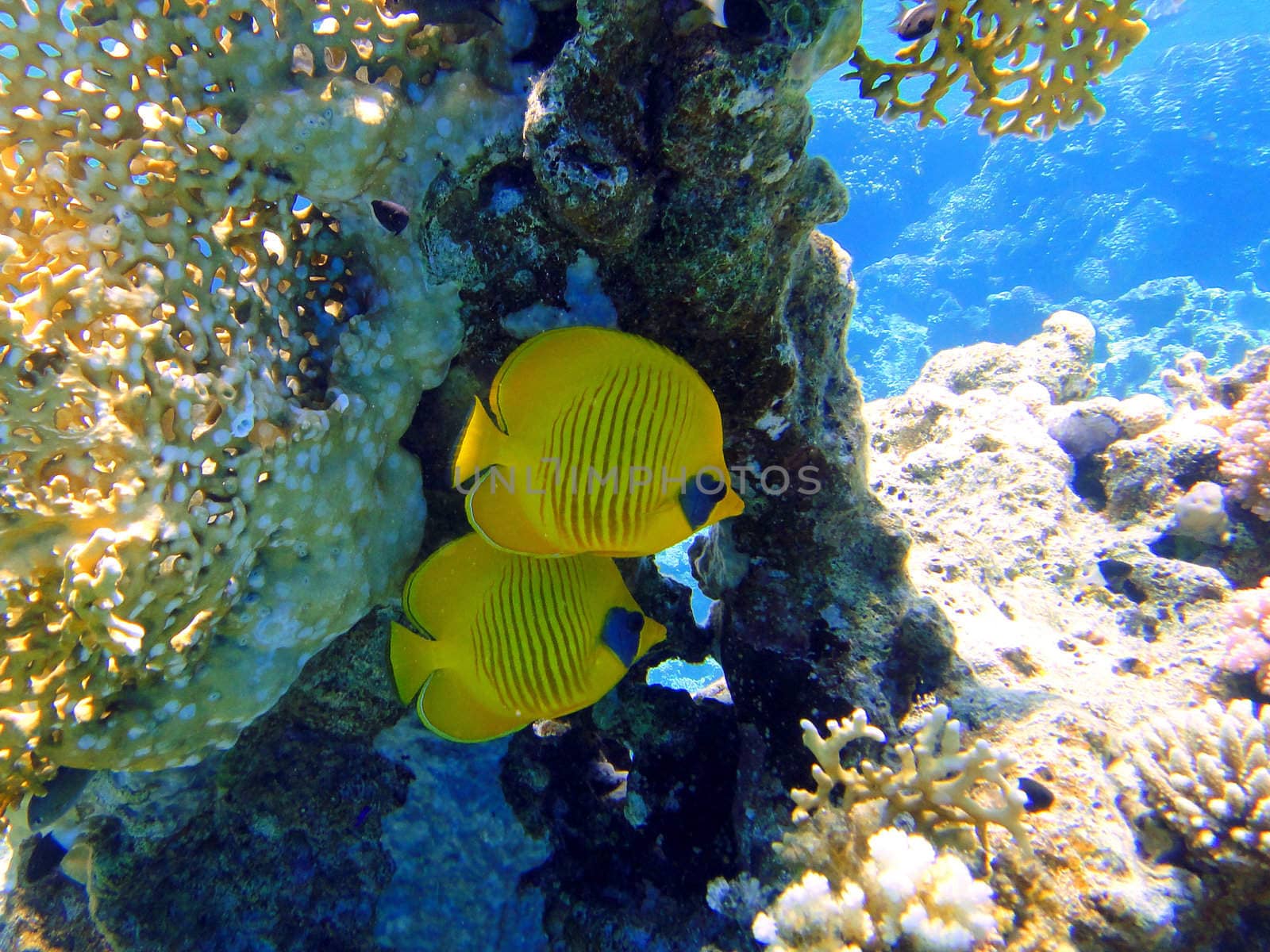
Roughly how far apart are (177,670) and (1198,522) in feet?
15.9

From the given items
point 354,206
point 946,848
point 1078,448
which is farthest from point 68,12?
point 1078,448

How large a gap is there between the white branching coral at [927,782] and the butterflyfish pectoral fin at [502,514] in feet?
3.76

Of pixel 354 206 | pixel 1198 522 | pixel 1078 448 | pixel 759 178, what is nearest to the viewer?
pixel 759 178

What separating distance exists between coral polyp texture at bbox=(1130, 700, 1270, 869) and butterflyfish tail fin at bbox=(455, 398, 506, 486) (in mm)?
2412

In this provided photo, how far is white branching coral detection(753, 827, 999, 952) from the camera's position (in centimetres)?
166

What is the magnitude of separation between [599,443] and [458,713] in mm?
908

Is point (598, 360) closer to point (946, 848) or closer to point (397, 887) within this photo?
point (946, 848)

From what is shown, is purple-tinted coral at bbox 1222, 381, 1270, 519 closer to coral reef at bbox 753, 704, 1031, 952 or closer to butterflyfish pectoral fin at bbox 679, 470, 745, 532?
coral reef at bbox 753, 704, 1031, 952

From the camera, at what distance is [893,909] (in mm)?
1729

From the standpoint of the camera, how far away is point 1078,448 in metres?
4.82

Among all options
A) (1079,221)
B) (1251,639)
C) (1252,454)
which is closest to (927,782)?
(1251,639)

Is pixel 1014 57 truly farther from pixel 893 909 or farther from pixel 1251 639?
pixel 893 909

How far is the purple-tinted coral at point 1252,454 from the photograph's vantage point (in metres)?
3.54

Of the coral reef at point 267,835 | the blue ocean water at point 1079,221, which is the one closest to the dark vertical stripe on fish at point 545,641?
the coral reef at point 267,835
